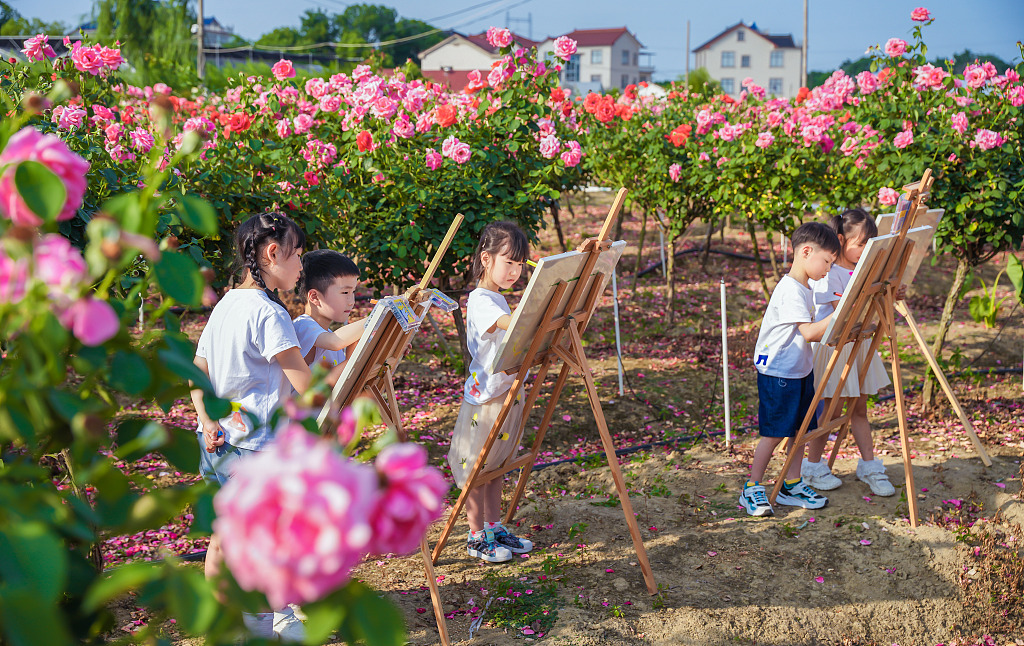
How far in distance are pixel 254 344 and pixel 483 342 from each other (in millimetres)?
1008

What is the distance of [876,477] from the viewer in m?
3.84

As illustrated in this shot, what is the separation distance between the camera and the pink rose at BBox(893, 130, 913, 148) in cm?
466

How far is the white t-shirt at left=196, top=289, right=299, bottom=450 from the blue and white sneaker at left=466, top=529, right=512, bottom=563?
1.25 meters

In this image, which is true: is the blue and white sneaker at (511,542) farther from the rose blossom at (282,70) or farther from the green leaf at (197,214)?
the rose blossom at (282,70)

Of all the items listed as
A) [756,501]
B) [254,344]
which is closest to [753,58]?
[756,501]

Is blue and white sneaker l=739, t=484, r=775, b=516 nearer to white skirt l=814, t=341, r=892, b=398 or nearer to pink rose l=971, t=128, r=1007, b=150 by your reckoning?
white skirt l=814, t=341, r=892, b=398

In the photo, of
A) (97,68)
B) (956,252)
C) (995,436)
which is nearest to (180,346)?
(97,68)

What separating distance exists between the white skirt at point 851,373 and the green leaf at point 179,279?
327 centimetres

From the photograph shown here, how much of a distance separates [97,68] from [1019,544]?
441 cm

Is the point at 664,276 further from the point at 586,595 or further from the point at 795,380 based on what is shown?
the point at 586,595

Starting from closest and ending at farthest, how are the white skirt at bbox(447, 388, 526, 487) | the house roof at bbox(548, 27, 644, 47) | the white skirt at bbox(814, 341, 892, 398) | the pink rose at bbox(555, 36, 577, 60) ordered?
the white skirt at bbox(447, 388, 526, 487) → the white skirt at bbox(814, 341, 892, 398) → the pink rose at bbox(555, 36, 577, 60) → the house roof at bbox(548, 27, 644, 47)

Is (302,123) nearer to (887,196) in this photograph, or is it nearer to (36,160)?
(887,196)

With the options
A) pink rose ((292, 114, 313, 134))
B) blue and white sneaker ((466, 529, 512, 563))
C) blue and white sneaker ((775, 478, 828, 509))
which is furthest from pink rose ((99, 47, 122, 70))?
blue and white sneaker ((775, 478, 828, 509))

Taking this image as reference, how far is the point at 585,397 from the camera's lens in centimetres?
527
